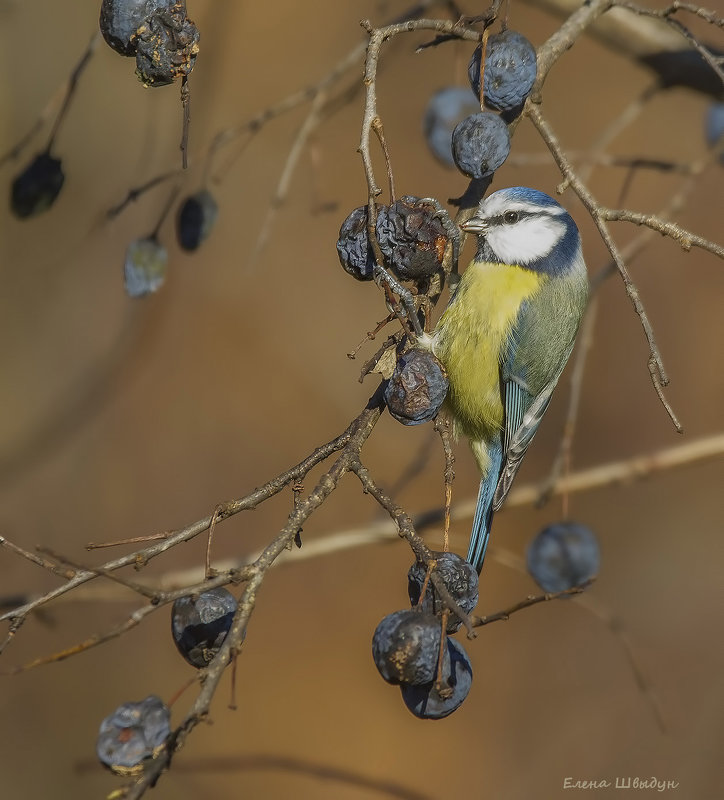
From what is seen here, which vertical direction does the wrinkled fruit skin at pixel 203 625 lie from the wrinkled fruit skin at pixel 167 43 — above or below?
below

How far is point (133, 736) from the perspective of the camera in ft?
4.80

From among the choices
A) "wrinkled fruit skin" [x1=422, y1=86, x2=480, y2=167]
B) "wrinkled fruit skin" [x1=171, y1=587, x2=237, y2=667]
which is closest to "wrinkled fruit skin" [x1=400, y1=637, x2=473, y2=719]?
"wrinkled fruit skin" [x1=171, y1=587, x2=237, y2=667]

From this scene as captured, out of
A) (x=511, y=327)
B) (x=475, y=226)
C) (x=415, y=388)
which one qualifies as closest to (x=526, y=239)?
(x=511, y=327)

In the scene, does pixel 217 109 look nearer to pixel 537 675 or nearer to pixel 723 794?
pixel 537 675

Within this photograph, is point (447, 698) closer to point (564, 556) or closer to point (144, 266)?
point (564, 556)

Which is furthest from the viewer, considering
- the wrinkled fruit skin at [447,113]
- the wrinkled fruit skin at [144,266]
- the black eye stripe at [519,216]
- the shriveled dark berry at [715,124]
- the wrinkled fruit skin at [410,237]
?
the shriveled dark berry at [715,124]

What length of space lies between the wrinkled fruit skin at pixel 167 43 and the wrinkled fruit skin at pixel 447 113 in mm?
1269

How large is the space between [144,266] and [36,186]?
0.31 m

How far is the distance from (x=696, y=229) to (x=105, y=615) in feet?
11.2

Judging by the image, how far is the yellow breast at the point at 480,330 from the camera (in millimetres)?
2473

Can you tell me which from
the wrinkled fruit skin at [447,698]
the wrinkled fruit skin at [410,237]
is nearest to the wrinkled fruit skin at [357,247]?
the wrinkled fruit skin at [410,237]

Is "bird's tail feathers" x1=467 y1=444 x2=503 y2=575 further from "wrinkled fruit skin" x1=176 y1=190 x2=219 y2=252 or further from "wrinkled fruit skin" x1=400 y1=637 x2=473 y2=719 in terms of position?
"wrinkled fruit skin" x1=176 y1=190 x2=219 y2=252

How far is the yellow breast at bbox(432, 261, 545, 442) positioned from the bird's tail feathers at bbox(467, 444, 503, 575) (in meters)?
0.14

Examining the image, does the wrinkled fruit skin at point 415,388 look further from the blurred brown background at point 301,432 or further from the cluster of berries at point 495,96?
the blurred brown background at point 301,432
